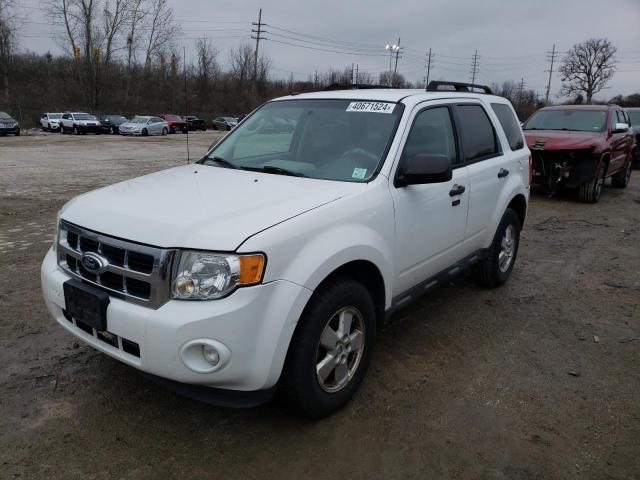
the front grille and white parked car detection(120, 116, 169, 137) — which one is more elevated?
white parked car detection(120, 116, 169, 137)

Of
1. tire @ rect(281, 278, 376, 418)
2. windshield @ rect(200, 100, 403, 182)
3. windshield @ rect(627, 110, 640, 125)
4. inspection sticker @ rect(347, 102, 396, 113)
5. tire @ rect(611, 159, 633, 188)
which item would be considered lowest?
tire @ rect(281, 278, 376, 418)

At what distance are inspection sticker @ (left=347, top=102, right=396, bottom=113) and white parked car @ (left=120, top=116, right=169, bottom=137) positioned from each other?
3561 cm

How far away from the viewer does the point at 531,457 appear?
267 cm

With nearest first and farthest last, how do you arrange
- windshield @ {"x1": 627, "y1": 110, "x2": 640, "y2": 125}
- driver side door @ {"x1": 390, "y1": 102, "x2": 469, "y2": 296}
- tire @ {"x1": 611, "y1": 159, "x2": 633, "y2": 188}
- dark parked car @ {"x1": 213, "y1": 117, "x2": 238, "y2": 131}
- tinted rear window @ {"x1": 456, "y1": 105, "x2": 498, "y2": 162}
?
driver side door @ {"x1": 390, "y1": 102, "x2": 469, "y2": 296}
tinted rear window @ {"x1": 456, "y1": 105, "x2": 498, "y2": 162}
tire @ {"x1": 611, "y1": 159, "x2": 633, "y2": 188}
windshield @ {"x1": 627, "y1": 110, "x2": 640, "y2": 125}
dark parked car @ {"x1": 213, "y1": 117, "x2": 238, "y2": 131}

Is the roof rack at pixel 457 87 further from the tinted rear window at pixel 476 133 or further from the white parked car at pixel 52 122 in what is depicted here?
the white parked car at pixel 52 122

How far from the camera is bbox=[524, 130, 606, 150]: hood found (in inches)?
379

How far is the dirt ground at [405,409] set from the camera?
2.58 m

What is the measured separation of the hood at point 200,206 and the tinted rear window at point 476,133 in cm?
156

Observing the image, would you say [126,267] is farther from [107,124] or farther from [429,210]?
[107,124]

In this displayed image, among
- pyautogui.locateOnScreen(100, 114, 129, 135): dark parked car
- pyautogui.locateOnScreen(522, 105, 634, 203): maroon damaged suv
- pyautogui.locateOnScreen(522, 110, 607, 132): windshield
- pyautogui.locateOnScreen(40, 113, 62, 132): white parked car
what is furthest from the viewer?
pyautogui.locateOnScreen(40, 113, 62, 132): white parked car

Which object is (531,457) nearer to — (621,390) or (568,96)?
(621,390)

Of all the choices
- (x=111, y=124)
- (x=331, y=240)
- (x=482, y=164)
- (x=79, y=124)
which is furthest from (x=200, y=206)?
(x=111, y=124)

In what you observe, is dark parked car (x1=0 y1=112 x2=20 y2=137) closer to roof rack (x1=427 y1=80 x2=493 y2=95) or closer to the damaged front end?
the damaged front end

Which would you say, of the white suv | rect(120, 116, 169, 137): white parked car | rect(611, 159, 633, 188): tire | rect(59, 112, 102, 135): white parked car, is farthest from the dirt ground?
rect(59, 112, 102, 135): white parked car
